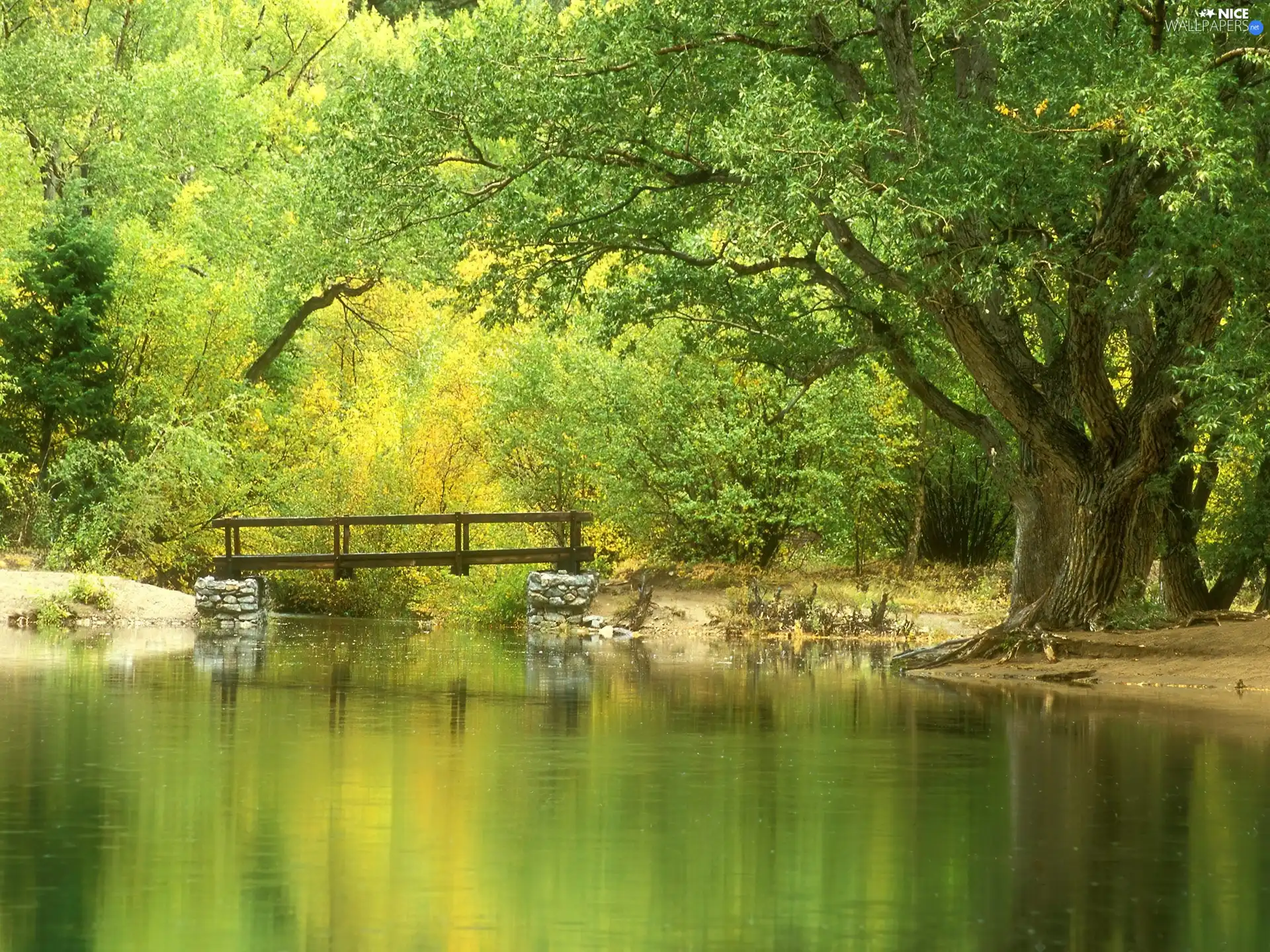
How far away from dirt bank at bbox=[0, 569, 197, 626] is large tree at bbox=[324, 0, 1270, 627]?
35.0 ft

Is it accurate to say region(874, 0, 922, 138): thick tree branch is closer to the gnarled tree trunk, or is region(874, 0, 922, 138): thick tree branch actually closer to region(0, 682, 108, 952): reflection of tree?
the gnarled tree trunk

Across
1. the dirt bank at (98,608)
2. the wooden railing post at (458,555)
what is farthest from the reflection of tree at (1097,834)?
the dirt bank at (98,608)

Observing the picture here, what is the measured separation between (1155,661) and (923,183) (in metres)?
6.40

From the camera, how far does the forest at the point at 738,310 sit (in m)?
19.7

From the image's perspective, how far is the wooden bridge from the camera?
31.0 meters

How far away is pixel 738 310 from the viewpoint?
1003 inches

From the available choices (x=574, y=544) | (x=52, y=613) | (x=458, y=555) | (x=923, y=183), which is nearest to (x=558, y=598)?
(x=574, y=544)

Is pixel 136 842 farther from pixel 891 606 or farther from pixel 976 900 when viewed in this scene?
pixel 891 606

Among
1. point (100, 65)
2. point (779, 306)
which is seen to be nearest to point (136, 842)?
point (779, 306)

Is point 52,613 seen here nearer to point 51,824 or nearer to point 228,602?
point 228,602

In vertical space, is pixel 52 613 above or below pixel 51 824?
above

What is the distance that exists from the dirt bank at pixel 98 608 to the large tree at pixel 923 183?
10675 millimetres

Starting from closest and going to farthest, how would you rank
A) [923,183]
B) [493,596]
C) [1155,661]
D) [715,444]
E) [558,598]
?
[923,183]
[1155,661]
[558,598]
[715,444]
[493,596]

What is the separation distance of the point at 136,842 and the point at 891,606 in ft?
74.1
